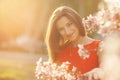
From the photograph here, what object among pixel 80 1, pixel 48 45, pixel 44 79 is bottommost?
pixel 44 79

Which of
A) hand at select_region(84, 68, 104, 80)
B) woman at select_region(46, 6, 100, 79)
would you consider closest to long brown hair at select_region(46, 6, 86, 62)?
woman at select_region(46, 6, 100, 79)

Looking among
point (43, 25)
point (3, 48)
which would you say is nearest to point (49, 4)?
point (43, 25)

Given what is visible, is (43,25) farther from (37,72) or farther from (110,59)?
(110,59)

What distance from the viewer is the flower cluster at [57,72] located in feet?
7.32

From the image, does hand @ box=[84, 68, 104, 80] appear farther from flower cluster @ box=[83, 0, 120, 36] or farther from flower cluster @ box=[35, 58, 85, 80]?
flower cluster @ box=[83, 0, 120, 36]

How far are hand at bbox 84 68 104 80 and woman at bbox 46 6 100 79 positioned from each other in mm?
15

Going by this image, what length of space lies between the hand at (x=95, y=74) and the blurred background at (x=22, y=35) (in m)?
0.26

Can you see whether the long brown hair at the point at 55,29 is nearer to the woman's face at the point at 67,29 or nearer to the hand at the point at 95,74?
the woman's face at the point at 67,29

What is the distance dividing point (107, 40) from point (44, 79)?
363 mm

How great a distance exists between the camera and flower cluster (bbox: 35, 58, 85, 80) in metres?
2.23

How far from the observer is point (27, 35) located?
2.37 m

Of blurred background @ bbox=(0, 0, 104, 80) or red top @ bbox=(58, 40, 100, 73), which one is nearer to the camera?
red top @ bbox=(58, 40, 100, 73)

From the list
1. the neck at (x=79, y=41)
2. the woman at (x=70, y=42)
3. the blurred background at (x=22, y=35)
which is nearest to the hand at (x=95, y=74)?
the woman at (x=70, y=42)

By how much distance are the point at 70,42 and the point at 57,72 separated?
0.54ft
